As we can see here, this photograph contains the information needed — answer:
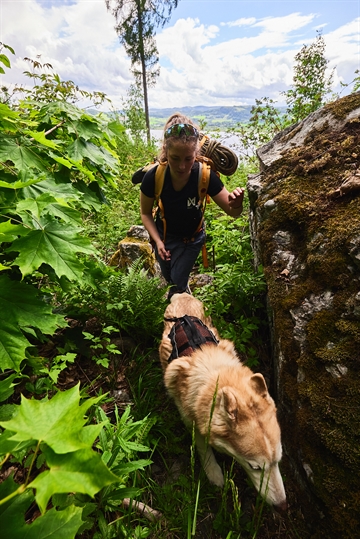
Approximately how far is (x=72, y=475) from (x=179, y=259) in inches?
129

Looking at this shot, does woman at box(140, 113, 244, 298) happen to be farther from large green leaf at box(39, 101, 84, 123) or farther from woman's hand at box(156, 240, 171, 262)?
large green leaf at box(39, 101, 84, 123)

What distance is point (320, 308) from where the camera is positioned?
2174 millimetres

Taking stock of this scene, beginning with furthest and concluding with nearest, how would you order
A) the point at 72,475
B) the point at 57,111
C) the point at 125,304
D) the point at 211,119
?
the point at 211,119 < the point at 125,304 < the point at 57,111 < the point at 72,475

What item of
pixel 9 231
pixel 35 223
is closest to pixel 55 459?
pixel 9 231

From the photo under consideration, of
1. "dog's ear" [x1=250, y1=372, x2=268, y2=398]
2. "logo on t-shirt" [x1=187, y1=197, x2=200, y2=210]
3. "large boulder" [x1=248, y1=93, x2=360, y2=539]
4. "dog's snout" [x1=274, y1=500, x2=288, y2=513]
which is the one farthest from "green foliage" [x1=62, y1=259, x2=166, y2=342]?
"dog's snout" [x1=274, y1=500, x2=288, y2=513]

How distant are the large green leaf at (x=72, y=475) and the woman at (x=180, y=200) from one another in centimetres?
280

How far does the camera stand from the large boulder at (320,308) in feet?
5.43

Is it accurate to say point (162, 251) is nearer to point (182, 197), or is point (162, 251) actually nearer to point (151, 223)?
point (151, 223)

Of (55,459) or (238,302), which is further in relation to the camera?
(238,302)

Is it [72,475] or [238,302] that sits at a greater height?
[72,475]

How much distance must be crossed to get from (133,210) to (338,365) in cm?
612

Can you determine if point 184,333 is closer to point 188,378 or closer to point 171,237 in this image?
point 188,378

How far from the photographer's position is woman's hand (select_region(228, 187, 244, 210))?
3.03 metres

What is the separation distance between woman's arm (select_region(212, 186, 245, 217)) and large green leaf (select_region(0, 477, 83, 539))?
9.30 ft
